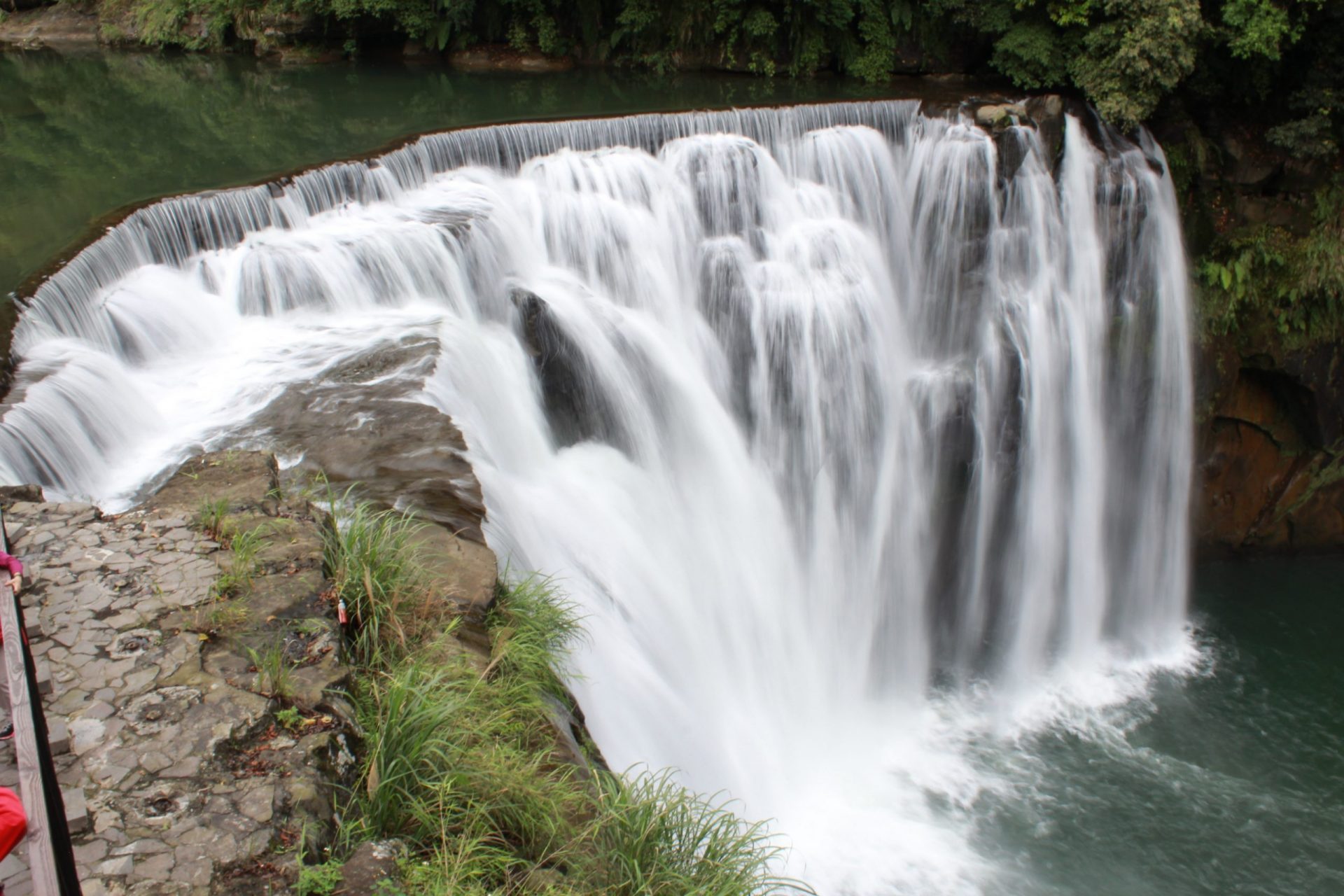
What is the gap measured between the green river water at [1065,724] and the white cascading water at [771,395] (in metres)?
0.55

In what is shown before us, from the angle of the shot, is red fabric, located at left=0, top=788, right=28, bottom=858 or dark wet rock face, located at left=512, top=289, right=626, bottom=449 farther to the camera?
dark wet rock face, located at left=512, top=289, right=626, bottom=449

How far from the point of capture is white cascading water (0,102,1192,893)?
7.68m

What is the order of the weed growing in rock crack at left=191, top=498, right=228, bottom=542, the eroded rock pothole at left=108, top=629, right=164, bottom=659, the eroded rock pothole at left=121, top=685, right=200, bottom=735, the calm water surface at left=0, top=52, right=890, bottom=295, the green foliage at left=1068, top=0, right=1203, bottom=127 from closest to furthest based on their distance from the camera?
the eroded rock pothole at left=121, top=685, right=200, bottom=735, the eroded rock pothole at left=108, top=629, right=164, bottom=659, the weed growing in rock crack at left=191, top=498, right=228, bottom=542, the green foliage at left=1068, top=0, right=1203, bottom=127, the calm water surface at left=0, top=52, right=890, bottom=295

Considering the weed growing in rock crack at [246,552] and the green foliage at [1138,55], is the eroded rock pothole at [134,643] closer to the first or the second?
the weed growing in rock crack at [246,552]

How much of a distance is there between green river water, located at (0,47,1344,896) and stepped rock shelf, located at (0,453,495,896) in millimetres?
5038

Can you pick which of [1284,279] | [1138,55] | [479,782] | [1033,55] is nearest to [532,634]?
[479,782]

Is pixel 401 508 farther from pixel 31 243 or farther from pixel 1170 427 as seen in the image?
pixel 1170 427

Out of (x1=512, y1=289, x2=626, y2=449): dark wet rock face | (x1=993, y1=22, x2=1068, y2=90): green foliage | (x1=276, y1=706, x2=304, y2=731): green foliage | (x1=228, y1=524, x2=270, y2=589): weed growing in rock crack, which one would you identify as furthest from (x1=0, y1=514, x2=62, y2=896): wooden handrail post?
(x1=993, y1=22, x2=1068, y2=90): green foliage

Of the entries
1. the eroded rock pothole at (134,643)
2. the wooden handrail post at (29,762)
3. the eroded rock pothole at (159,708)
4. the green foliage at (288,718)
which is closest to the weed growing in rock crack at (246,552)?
the eroded rock pothole at (134,643)

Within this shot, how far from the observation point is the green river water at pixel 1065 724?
865 cm

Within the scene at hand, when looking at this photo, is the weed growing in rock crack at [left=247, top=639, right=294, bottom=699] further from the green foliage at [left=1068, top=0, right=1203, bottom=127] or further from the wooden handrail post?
the green foliage at [left=1068, top=0, right=1203, bottom=127]

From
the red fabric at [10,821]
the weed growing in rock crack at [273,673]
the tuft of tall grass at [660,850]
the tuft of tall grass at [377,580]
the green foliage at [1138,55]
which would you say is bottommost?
the tuft of tall grass at [660,850]

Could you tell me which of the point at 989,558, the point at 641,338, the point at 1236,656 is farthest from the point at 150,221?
the point at 1236,656

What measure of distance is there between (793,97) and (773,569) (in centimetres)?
861
